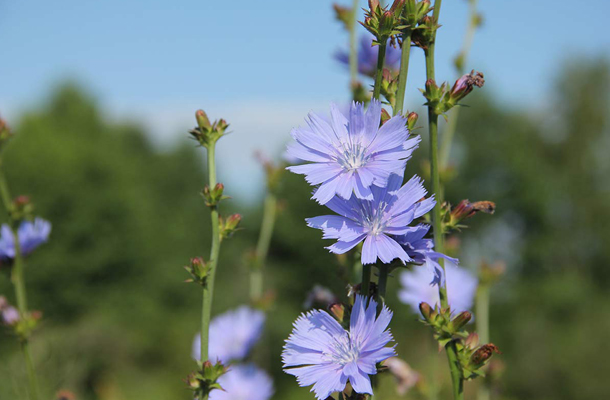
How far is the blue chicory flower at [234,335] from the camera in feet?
8.06

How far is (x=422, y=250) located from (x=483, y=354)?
0.30 m

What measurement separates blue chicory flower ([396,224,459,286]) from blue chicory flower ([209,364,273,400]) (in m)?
1.36

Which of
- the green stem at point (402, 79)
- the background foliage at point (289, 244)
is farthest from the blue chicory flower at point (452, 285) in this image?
the background foliage at point (289, 244)

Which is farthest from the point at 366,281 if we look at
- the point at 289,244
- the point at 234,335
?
the point at 289,244

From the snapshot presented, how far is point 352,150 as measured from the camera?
1183mm

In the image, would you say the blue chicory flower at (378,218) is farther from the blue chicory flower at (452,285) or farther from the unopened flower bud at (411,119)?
the blue chicory flower at (452,285)

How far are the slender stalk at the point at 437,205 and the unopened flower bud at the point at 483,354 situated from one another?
4 cm

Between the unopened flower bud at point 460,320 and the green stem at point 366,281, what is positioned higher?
the green stem at point 366,281

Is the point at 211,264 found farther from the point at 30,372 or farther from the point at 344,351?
the point at 30,372

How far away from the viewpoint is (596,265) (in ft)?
92.7

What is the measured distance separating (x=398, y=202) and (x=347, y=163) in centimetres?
14

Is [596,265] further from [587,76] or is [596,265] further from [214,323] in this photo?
[214,323]

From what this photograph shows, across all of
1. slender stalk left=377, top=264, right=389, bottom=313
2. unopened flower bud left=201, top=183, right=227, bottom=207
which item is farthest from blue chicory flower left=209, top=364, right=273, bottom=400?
slender stalk left=377, top=264, right=389, bottom=313

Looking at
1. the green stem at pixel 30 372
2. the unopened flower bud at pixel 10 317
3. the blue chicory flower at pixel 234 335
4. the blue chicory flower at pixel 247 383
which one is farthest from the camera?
the blue chicory flower at pixel 234 335
